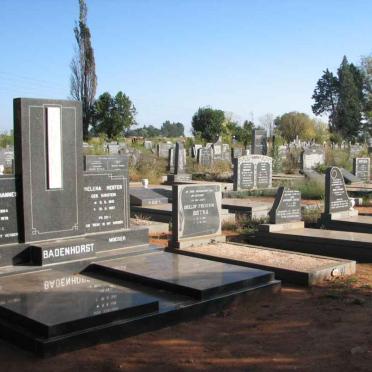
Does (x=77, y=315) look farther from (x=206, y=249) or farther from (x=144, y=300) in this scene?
(x=206, y=249)

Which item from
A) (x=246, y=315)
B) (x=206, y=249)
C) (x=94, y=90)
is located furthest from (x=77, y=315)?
(x=94, y=90)

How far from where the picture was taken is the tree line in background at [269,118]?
42.2 metres

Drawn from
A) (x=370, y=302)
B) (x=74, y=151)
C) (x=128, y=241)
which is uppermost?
(x=74, y=151)

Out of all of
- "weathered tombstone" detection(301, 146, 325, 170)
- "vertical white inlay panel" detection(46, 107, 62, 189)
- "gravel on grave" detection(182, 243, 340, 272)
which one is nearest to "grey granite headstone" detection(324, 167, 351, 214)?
"gravel on grave" detection(182, 243, 340, 272)

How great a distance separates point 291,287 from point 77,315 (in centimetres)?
309

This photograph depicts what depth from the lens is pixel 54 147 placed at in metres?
6.84

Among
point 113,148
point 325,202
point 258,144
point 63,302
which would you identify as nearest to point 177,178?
point 258,144

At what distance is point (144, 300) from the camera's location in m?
5.23

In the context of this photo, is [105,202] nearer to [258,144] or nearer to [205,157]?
[258,144]

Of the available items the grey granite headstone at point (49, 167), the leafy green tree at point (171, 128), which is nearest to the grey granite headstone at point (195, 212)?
the grey granite headstone at point (49, 167)

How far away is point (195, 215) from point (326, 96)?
66.2 metres

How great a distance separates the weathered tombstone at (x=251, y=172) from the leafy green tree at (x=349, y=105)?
4546 cm

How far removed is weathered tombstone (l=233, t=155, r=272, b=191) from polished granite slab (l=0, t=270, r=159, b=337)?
41.0 ft

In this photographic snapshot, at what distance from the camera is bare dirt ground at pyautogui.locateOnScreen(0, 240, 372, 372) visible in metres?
4.27
